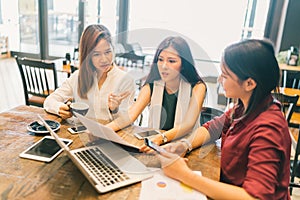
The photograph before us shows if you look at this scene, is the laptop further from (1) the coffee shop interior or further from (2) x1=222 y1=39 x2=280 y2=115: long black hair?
(2) x1=222 y1=39 x2=280 y2=115: long black hair

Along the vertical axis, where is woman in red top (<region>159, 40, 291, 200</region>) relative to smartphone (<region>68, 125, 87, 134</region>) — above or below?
above

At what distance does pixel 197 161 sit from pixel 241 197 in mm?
293

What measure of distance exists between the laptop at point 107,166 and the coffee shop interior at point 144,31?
0.08m

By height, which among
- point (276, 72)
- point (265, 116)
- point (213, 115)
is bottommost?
point (213, 115)

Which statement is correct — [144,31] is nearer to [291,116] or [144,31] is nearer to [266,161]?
[266,161]

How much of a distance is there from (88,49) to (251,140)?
0.93 meters

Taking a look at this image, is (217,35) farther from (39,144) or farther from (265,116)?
(39,144)

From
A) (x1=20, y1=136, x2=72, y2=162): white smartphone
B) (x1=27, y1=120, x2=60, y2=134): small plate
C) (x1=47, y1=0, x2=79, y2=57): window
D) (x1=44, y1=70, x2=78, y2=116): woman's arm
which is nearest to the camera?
(x1=20, y1=136, x2=72, y2=162): white smartphone

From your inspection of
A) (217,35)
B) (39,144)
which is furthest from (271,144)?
(217,35)

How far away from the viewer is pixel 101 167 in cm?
104

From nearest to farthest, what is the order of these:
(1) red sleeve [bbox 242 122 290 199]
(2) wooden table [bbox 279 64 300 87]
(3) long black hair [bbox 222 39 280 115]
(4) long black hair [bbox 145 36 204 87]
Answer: (1) red sleeve [bbox 242 122 290 199] → (3) long black hair [bbox 222 39 280 115] → (4) long black hair [bbox 145 36 204 87] → (2) wooden table [bbox 279 64 300 87]

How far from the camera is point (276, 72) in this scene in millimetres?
999

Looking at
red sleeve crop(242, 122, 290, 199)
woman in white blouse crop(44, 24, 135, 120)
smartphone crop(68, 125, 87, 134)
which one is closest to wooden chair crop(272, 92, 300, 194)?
red sleeve crop(242, 122, 290, 199)

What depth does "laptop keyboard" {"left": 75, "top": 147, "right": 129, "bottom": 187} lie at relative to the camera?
0.97m
